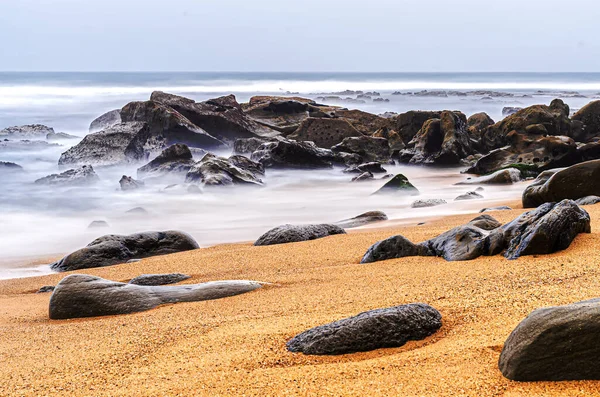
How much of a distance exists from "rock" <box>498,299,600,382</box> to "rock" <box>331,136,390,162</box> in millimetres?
16838

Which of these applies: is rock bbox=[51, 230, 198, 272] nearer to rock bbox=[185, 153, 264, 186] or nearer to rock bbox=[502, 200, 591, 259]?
rock bbox=[502, 200, 591, 259]

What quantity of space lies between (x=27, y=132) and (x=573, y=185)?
2685 centimetres

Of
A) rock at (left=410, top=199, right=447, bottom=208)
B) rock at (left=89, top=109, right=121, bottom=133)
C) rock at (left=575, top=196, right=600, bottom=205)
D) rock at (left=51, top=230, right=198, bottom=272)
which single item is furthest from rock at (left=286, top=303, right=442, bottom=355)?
rock at (left=89, top=109, right=121, bottom=133)

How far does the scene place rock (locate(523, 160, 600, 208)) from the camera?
9.24m

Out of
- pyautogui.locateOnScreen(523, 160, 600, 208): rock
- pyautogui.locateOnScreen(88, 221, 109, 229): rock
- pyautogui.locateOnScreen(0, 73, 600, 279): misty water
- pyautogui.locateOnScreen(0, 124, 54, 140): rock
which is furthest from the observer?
pyautogui.locateOnScreen(0, 124, 54, 140): rock

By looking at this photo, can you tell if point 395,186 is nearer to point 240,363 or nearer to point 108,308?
point 108,308

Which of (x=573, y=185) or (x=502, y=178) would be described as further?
(x=502, y=178)

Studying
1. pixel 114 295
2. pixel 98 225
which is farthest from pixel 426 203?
pixel 114 295

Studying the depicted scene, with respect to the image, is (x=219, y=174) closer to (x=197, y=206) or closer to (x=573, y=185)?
(x=197, y=206)

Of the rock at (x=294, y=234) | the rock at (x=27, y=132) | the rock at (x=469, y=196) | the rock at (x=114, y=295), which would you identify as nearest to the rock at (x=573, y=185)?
the rock at (x=469, y=196)

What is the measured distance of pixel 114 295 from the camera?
543cm

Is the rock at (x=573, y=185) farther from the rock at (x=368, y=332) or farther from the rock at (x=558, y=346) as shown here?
the rock at (x=558, y=346)

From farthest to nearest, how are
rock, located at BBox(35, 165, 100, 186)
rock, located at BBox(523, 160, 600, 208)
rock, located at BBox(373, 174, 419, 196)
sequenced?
rock, located at BBox(35, 165, 100, 186) → rock, located at BBox(373, 174, 419, 196) → rock, located at BBox(523, 160, 600, 208)

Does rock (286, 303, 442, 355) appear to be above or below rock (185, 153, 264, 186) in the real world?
above
